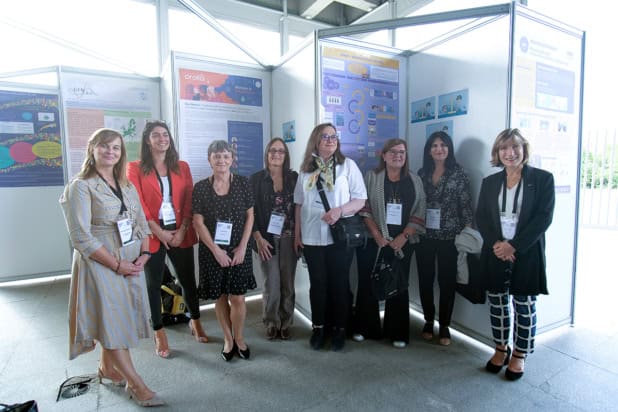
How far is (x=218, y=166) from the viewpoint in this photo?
242cm

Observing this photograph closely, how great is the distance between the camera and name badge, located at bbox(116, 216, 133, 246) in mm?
1930

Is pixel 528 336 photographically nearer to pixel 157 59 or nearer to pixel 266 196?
pixel 266 196

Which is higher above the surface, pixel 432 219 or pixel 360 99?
pixel 360 99

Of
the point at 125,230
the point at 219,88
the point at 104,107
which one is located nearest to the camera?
the point at 125,230

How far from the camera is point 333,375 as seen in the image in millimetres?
2338

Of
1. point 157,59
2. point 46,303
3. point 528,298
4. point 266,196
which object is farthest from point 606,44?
point 46,303

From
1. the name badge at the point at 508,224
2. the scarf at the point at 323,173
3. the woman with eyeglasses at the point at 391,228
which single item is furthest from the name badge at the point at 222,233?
Answer: the name badge at the point at 508,224

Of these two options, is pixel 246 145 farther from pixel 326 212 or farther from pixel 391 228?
pixel 391 228

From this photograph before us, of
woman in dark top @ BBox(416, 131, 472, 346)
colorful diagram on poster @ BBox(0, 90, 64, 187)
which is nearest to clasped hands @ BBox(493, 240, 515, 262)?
woman in dark top @ BBox(416, 131, 472, 346)

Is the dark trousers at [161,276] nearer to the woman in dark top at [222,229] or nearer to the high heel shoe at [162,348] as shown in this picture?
the high heel shoe at [162,348]

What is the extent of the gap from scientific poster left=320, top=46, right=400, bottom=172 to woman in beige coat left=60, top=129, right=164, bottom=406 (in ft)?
5.37

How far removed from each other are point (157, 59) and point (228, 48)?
3.40 ft

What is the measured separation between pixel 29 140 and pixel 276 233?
3600mm

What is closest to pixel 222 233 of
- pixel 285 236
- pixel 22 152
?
pixel 285 236
